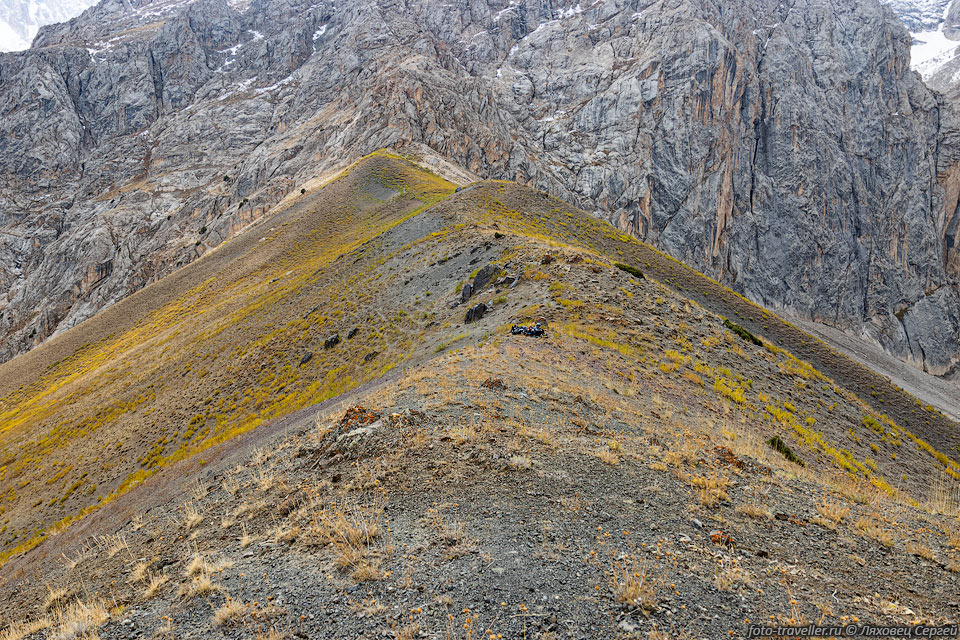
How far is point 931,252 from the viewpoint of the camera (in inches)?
4200

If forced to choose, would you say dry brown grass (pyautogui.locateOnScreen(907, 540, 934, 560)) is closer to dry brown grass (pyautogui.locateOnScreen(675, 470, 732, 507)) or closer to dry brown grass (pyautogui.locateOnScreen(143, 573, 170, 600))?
dry brown grass (pyautogui.locateOnScreen(675, 470, 732, 507))

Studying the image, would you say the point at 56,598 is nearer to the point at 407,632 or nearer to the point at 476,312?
the point at 407,632

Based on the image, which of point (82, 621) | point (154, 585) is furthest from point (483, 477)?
point (82, 621)

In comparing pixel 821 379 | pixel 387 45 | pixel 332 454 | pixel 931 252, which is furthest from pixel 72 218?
pixel 931 252

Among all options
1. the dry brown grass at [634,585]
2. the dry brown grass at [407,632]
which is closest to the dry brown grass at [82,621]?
the dry brown grass at [407,632]

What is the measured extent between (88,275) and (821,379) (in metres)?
109

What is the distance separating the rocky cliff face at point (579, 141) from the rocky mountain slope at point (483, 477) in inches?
2201

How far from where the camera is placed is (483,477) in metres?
8.30

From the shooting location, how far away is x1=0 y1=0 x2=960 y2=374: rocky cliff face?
85.4 m

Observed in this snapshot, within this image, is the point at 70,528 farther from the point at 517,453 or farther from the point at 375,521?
the point at 517,453

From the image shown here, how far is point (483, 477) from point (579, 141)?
10792 cm

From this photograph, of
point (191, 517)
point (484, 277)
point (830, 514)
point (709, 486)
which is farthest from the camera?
point (484, 277)

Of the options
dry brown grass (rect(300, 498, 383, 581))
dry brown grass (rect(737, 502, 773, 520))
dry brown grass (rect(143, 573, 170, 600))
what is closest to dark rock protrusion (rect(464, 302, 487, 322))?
dry brown grass (rect(300, 498, 383, 581))

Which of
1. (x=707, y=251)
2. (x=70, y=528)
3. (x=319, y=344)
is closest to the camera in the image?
(x=70, y=528)
